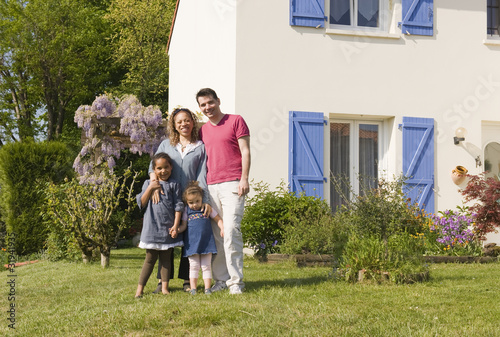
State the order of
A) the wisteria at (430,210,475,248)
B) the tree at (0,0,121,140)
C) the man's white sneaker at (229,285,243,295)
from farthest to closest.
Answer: the tree at (0,0,121,140)
the wisteria at (430,210,475,248)
the man's white sneaker at (229,285,243,295)

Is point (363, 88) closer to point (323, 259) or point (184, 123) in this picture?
point (323, 259)

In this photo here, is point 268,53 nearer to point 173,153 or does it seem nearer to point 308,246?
point 308,246

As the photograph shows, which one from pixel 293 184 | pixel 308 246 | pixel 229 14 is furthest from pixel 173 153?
pixel 229 14

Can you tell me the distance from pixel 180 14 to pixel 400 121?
22.5 ft

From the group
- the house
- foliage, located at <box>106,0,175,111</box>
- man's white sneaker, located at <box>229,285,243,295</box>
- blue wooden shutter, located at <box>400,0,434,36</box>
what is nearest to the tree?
foliage, located at <box>106,0,175,111</box>

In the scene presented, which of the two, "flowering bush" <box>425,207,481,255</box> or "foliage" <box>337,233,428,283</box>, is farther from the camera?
"flowering bush" <box>425,207,481,255</box>

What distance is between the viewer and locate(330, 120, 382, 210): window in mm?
9688

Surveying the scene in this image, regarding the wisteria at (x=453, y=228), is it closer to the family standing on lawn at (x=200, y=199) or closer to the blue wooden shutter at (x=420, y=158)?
the blue wooden shutter at (x=420, y=158)

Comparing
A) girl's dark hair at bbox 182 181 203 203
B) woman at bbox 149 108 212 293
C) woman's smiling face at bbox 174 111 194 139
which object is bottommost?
girl's dark hair at bbox 182 181 203 203

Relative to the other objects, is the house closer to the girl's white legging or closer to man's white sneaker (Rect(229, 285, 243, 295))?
the girl's white legging

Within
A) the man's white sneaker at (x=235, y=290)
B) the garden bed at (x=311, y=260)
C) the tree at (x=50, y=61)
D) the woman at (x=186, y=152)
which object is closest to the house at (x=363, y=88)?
the garden bed at (x=311, y=260)

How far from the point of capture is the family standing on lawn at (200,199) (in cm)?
483

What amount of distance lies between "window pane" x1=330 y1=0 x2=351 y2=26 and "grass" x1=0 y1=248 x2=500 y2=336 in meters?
5.16

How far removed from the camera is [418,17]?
387 inches
